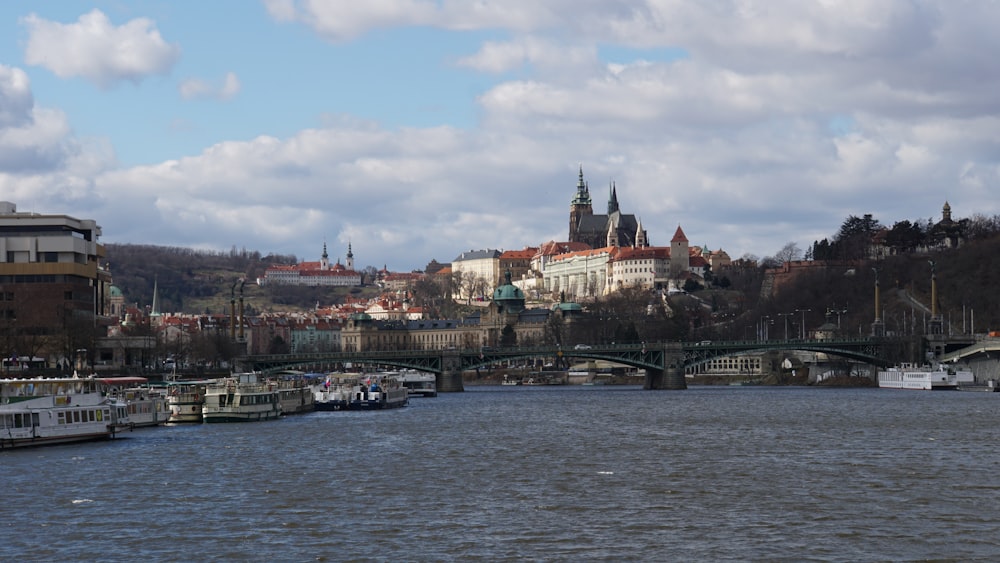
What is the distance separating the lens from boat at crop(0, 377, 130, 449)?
2544 inches

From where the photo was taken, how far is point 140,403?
8169 cm

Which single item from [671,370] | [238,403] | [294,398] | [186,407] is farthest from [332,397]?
[671,370]

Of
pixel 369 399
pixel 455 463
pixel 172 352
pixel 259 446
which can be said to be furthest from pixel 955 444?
pixel 172 352

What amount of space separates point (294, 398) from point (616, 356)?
1796 inches

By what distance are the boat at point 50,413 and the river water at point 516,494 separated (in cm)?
104

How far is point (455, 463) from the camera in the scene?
196 ft

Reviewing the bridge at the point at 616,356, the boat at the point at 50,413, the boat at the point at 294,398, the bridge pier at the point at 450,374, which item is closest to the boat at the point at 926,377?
the bridge at the point at 616,356

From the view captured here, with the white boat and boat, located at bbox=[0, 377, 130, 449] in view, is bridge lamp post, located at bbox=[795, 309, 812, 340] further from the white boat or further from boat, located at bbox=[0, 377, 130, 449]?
boat, located at bbox=[0, 377, 130, 449]

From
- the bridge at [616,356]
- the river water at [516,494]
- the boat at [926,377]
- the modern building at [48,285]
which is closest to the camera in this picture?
the river water at [516,494]

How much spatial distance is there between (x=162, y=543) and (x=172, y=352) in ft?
388

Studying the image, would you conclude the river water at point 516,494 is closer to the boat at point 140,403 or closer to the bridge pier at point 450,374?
the boat at point 140,403

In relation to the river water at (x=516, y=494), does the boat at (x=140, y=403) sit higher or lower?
higher

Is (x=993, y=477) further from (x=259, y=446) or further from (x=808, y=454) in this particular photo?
(x=259, y=446)

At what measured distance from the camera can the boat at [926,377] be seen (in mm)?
131375
